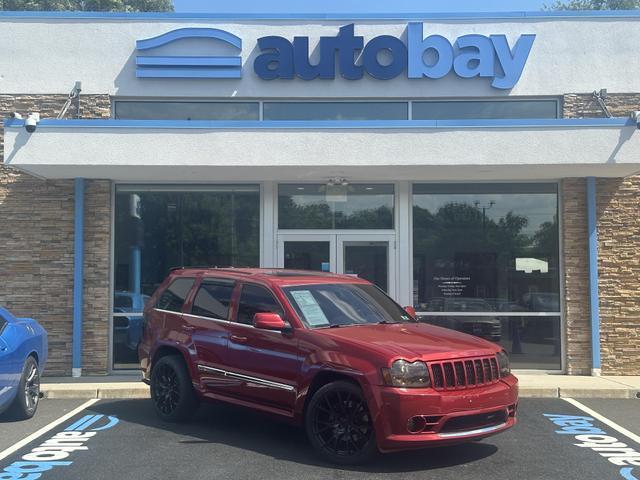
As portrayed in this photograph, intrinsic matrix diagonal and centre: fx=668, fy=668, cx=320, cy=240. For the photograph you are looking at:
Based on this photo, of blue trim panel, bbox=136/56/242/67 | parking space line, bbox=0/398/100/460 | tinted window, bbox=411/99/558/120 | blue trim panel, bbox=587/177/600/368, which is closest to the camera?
parking space line, bbox=0/398/100/460

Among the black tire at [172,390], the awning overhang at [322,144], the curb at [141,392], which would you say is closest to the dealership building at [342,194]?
the awning overhang at [322,144]

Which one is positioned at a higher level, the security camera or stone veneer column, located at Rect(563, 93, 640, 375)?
the security camera

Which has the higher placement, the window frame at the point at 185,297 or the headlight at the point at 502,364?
the window frame at the point at 185,297

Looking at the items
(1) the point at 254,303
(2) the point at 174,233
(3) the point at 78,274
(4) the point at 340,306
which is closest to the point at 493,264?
(4) the point at 340,306

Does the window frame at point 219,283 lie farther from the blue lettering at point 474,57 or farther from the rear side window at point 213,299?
the blue lettering at point 474,57

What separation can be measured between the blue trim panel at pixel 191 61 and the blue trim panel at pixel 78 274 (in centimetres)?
241

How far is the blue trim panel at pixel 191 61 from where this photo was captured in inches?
470

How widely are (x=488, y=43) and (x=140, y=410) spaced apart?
855 centimetres

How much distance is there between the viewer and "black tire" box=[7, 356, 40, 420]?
7961 millimetres

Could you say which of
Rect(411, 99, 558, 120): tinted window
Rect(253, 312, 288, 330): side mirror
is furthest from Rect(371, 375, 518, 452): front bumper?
Rect(411, 99, 558, 120): tinted window

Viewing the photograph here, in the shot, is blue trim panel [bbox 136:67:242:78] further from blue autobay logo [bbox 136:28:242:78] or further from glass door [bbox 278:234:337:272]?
glass door [bbox 278:234:337:272]

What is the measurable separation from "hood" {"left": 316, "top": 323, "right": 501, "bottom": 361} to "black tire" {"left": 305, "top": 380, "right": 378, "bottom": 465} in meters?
0.44

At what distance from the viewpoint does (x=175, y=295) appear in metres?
8.27

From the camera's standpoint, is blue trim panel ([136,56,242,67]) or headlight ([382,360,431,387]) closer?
headlight ([382,360,431,387])
